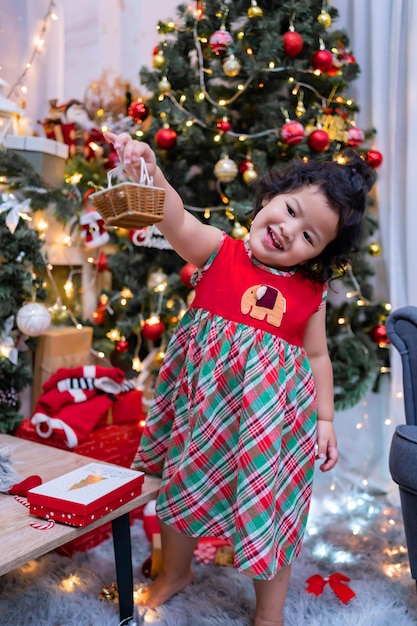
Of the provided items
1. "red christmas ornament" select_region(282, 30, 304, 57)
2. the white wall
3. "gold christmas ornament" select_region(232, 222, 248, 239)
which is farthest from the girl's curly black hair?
the white wall

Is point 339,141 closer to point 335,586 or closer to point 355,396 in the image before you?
point 355,396

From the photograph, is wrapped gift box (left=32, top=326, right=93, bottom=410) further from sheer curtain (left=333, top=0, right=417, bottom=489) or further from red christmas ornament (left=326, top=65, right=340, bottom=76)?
red christmas ornament (left=326, top=65, right=340, bottom=76)

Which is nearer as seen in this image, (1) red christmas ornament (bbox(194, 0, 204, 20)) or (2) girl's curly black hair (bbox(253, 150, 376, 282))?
(2) girl's curly black hair (bbox(253, 150, 376, 282))

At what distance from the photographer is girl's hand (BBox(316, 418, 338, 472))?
122 cm

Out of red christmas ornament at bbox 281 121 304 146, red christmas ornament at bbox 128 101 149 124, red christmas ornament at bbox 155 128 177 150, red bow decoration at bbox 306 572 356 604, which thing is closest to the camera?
red bow decoration at bbox 306 572 356 604

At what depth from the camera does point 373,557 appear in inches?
59.6

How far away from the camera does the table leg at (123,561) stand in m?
1.13

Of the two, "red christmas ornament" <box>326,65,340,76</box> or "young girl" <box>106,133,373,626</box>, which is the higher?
"red christmas ornament" <box>326,65,340,76</box>

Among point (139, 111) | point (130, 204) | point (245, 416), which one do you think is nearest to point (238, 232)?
point (139, 111)

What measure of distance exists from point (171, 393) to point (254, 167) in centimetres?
88

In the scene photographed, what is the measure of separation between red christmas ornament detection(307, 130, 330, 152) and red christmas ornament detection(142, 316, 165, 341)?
0.75 meters

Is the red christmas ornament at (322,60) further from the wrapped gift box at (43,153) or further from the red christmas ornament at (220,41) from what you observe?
the wrapped gift box at (43,153)

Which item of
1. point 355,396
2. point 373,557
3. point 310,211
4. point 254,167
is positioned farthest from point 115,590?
point 254,167

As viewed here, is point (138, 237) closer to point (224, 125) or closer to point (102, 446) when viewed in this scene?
point (224, 125)
